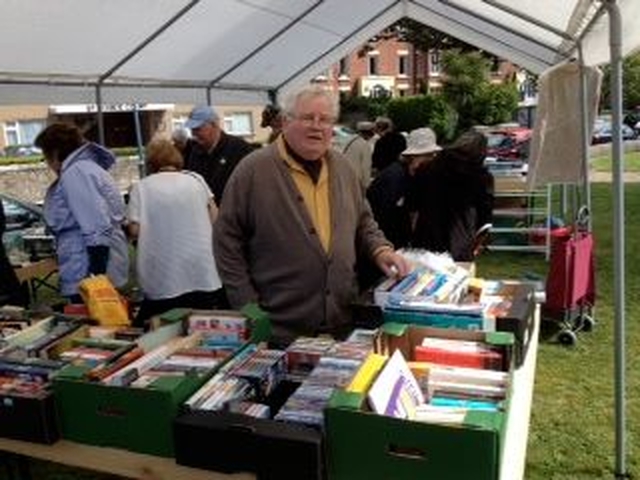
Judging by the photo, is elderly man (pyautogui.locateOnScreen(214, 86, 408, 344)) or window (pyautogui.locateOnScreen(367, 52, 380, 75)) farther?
window (pyautogui.locateOnScreen(367, 52, 380, 75))

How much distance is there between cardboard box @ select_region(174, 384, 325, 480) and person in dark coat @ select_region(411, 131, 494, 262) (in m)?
2.56

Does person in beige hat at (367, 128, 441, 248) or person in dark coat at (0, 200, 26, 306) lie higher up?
person in beige hat at (367, 128, 441, 248)

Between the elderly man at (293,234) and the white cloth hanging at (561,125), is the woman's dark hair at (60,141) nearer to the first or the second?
the elderly man at (293,234)

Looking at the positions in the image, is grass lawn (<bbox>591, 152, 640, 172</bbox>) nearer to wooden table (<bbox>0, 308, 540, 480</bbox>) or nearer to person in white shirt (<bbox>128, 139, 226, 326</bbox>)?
person in white shirt (<bbox>128, 139, 226, 326</bbox>)

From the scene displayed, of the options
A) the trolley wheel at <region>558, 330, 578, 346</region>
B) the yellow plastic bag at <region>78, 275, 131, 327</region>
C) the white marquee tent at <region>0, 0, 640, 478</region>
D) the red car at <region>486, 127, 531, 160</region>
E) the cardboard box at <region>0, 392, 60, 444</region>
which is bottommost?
the trolley wheel at <region>558, 330, 578, 346</region>

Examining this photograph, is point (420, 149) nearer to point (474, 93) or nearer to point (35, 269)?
point (35, 269)

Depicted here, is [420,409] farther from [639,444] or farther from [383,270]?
[639,444]

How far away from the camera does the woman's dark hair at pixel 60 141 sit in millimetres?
3490

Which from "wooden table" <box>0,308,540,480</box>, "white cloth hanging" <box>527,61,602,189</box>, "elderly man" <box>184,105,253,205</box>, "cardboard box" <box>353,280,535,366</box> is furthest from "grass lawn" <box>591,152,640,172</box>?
"wooden table" <box>0,308,540,480</box>

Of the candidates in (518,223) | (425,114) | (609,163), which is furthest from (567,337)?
(425,114)

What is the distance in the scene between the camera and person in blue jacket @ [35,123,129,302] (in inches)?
135

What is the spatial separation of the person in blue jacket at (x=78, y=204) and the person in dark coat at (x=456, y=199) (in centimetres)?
175

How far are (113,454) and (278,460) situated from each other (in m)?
0.49

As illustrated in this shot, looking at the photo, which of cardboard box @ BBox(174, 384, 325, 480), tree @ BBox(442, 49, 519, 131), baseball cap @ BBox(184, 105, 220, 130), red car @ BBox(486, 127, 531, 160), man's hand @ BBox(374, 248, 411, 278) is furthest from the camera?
tree @ BBox(442, 49, 519, 131)
